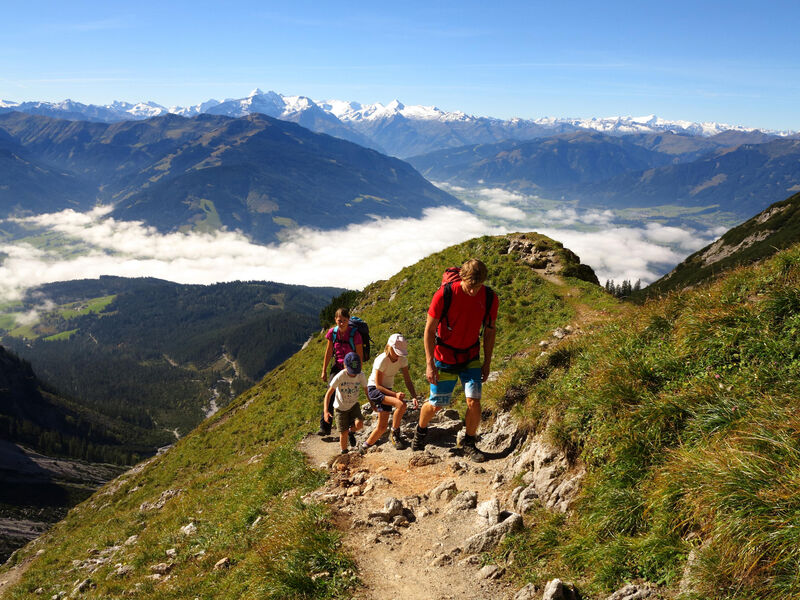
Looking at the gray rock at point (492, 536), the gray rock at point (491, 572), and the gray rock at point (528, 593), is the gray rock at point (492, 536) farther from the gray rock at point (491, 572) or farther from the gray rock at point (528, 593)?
the gray rock at point (528, 593)

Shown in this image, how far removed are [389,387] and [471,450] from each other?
291cm

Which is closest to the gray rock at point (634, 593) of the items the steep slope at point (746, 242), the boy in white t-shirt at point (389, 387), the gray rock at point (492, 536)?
the gray rock at point (492, 536)

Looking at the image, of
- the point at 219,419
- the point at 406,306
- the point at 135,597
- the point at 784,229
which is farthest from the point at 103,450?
the point at 784,229

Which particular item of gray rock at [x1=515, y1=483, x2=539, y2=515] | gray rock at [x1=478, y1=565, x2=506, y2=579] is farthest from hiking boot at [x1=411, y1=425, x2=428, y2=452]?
gray rock at [x1=478, y1=565, x2=506, y2=579]

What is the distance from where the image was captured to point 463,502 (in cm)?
851

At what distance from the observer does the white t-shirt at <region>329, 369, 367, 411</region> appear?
41.0ft

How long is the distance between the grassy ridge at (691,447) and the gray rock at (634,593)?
18cm

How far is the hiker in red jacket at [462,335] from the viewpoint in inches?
364

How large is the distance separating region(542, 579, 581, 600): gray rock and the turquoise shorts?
458 centimetres

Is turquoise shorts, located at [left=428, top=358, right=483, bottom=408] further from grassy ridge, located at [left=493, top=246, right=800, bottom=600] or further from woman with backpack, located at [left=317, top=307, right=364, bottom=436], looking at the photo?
woman with backpack, located at [left=317, top=307, right=364, bottom=436]

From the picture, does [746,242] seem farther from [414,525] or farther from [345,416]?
[414,525]

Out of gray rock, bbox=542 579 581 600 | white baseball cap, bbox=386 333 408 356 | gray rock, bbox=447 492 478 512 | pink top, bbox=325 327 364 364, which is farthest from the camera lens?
pink top, bbox=325 327 364 364

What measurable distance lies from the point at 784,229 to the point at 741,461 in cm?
18013

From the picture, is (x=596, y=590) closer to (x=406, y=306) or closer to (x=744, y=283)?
(x=744, y=283)
